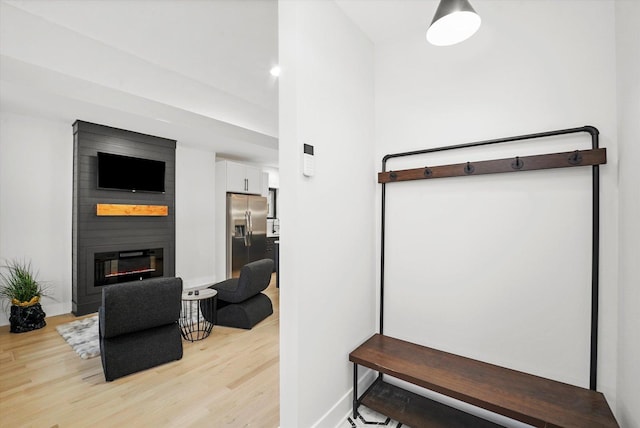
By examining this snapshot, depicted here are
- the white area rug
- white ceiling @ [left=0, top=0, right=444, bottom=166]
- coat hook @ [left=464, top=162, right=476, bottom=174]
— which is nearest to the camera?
coat hook @ [left=464, top=162, right=476, bottom=174]

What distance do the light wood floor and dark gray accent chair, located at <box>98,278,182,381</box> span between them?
0.11 m

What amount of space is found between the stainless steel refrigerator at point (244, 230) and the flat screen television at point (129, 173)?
1.45 m

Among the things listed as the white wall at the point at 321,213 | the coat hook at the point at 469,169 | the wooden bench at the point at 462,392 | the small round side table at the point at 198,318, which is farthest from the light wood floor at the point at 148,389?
the coat hook at the point at 469,169

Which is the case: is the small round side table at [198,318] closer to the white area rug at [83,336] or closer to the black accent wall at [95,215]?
the white area rug at [83,336]

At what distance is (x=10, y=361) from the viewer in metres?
2.73

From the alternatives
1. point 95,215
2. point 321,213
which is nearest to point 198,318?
point 95,215

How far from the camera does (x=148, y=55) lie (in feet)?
10.8

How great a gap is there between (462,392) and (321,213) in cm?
119

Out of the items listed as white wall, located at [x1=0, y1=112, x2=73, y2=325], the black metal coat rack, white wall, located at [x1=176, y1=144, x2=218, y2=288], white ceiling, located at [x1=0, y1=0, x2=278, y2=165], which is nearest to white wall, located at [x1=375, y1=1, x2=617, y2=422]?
the black metal coat rack

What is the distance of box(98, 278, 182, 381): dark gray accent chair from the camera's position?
7.59 feet

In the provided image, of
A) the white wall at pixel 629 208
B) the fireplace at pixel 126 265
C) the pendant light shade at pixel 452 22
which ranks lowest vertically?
the fireplace at pixel 126 265

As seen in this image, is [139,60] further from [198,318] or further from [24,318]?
[24,318]

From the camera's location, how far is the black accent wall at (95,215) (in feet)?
12.9

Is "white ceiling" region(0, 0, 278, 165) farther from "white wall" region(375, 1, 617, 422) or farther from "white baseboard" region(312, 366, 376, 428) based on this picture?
"white baseboard" region(312, 366, 376, 428)
